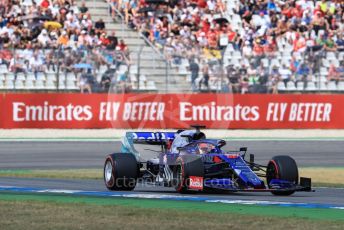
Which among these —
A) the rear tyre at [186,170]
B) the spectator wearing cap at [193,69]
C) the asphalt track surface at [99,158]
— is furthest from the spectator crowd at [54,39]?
the rear tyre at [186,170]

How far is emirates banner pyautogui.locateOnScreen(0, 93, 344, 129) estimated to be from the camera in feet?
117

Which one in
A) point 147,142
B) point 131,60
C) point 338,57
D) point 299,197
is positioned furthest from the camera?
point 338,57

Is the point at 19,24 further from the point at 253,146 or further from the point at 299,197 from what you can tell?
the point at 299,197

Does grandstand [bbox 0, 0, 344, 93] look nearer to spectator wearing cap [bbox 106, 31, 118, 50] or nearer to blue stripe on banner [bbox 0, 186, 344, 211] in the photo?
spectator wearing cap [bbox 106, 31, 118, 50]

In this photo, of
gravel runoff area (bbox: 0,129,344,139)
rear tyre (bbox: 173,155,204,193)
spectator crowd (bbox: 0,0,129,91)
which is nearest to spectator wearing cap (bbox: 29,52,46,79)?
spectator crowd (bbox: 0,0,129,91)

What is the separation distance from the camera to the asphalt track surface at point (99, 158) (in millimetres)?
16677

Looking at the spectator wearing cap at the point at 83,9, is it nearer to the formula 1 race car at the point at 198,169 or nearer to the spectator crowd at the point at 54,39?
the spectator crowd at the point at 54,39

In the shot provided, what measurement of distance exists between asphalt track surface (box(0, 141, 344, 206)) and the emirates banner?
2.71 meters

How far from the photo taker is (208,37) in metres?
38.7

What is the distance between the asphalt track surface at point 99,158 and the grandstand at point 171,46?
3.06 meters

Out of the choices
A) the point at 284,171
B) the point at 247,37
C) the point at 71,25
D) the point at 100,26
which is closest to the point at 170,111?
the point at 100,26

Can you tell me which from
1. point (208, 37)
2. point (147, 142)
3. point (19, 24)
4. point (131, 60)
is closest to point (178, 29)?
point (208, 37)

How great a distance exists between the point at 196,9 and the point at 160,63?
4.89m

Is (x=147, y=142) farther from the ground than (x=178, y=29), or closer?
closer
